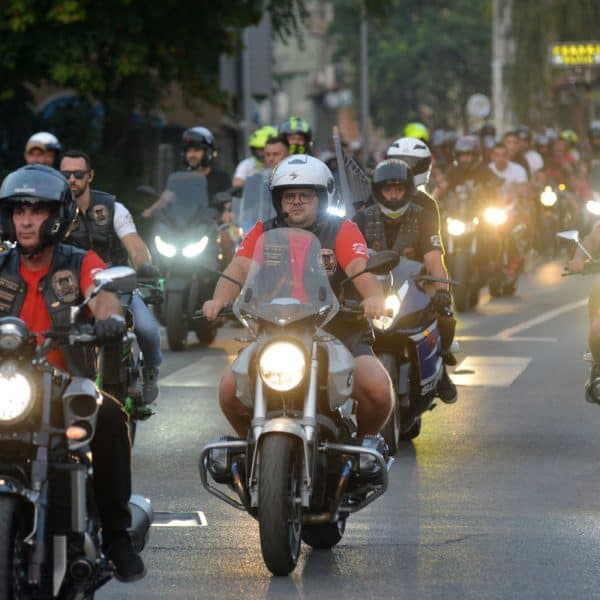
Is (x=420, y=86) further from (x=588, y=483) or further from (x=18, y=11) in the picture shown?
(x=588, y=483)

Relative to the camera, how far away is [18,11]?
26.7m

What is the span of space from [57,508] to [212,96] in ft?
78.3

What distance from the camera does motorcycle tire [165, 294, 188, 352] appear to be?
58.2ft

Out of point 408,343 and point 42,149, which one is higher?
point 42,149

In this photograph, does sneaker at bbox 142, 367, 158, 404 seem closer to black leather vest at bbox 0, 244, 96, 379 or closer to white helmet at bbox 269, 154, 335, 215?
white helmet at bbox 269, 154, 335, 215

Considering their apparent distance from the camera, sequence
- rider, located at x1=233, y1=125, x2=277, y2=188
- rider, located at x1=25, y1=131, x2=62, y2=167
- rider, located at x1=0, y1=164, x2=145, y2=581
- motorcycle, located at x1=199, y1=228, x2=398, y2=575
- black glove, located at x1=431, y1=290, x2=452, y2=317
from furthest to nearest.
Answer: rider, located at x1=233, y1=125, x2=277, y2=188, rider, located at x1=25, y1=131, x2=62, y2=167, black glove, located at x1=431, y1=290, x2=452, y2=317, motorcycle, located at x1=199, y1=228, x2=398, y2=575, rider, located at x1=0, y1=164, x2=145, y2=581

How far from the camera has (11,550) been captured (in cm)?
646

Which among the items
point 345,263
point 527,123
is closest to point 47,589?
point 345,263

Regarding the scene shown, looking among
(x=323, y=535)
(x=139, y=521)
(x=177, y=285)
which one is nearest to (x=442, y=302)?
(x=323, y=535)

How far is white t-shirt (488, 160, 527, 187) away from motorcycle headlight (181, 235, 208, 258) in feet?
25.7

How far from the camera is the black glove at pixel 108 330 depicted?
22.4 feet

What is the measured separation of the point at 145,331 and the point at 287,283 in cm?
356

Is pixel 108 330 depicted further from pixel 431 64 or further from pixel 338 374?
pixel 431 64

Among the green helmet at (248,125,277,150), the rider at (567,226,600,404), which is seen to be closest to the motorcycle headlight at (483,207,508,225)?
the green helmet at (248,125,277,150)
